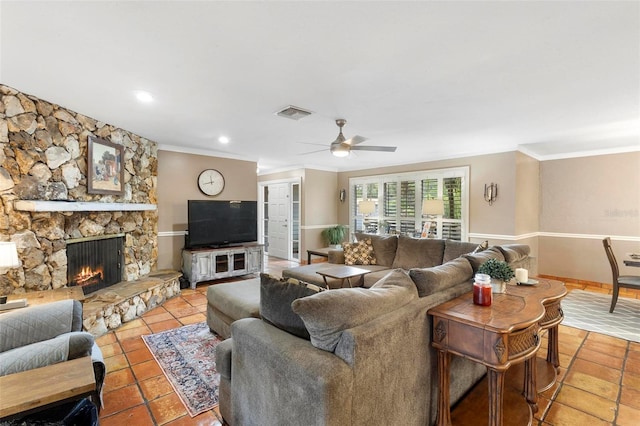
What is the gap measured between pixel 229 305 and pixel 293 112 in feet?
6.75

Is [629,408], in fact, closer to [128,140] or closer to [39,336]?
[39,336]

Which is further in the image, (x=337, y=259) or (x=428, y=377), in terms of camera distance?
(x=337, y=259)

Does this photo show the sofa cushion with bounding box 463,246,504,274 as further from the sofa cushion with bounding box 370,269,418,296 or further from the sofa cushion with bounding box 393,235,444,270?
the sofa cushion with bounding box 393,235,444,270

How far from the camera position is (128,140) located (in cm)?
426

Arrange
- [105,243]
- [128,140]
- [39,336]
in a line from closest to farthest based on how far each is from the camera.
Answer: [39,336], [105,243], [128,140]

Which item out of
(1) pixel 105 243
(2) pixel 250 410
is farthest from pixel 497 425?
(1) pixel 105 243

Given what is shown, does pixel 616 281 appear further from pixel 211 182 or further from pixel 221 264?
pixel 211 182

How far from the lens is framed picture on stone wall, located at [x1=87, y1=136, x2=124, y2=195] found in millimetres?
3562

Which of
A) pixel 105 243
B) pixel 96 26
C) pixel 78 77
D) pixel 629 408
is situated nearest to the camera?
pixel 96 26

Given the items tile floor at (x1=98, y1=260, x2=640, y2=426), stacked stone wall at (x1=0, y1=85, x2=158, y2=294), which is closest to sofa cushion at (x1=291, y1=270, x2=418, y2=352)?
tile floor at (x1=98, y1=260, x2=640, y2=426)

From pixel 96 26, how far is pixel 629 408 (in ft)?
13.8

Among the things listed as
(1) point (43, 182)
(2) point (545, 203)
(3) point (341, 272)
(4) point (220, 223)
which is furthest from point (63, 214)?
(2) point (545, 203)

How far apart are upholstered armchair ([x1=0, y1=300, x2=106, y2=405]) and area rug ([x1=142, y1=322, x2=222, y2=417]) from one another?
580 millimetres

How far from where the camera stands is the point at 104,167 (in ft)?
12.4
